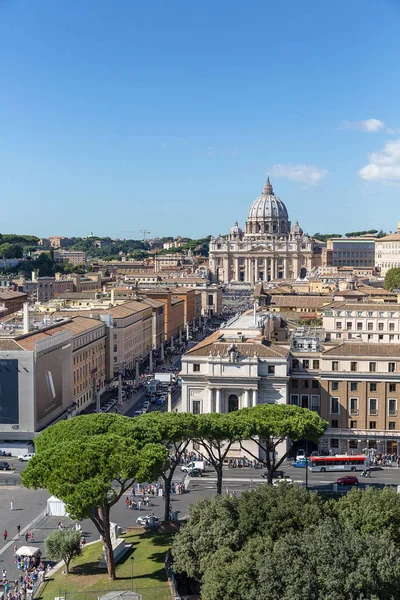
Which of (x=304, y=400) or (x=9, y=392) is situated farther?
(x=9, y=392)

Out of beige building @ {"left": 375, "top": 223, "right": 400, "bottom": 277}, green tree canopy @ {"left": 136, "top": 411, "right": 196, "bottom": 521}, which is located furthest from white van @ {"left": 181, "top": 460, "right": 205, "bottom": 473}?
beige building @ {"left": 375, "top": 223, "right": 400, "bottom": 277}

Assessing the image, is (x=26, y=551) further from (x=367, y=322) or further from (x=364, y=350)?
(x=367, y=322)

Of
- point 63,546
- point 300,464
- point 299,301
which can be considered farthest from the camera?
point 299,301

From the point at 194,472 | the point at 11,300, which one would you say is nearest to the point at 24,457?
the point at 194,472

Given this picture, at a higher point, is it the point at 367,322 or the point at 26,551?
the point at 367,322

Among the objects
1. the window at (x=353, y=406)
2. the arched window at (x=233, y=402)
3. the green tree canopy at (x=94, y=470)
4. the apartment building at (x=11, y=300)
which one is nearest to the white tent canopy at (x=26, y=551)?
the green tree canopy at (x=94, y=470)

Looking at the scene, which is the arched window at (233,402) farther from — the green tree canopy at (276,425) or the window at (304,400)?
the green tree canopy at (276,425)
